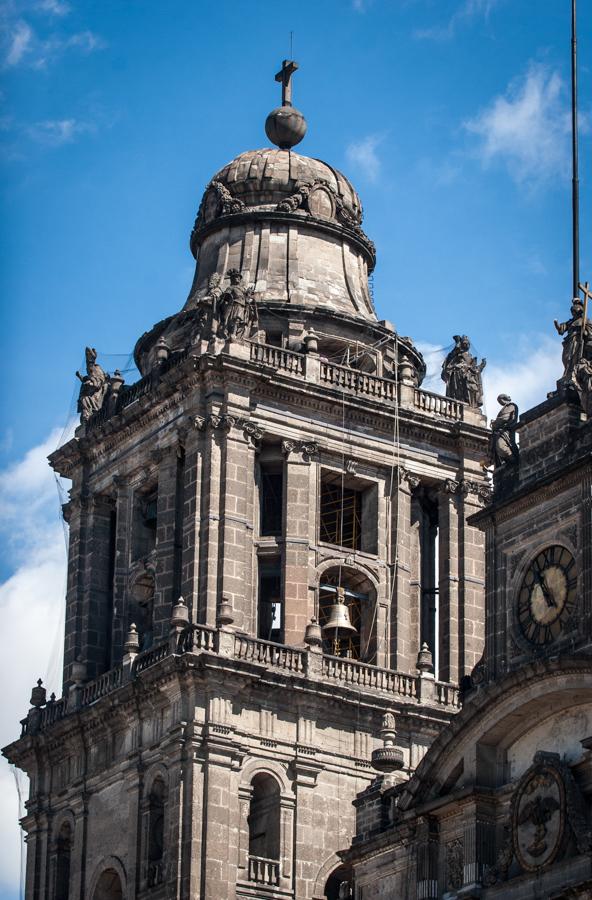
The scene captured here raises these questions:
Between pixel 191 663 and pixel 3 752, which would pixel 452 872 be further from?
pixel 3 752

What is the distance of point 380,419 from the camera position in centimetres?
8056

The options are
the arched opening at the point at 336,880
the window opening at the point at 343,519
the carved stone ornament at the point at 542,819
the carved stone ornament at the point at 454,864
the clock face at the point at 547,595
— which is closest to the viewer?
the carved stone ornament at the point at 542,819

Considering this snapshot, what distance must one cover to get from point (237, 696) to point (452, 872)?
12439mm

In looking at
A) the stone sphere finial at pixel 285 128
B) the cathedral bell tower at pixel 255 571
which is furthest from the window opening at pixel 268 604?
the stone sphere finial at pixel 285 128

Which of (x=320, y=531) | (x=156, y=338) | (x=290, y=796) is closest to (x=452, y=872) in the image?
(x=290, y=796)

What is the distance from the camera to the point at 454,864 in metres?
63.1

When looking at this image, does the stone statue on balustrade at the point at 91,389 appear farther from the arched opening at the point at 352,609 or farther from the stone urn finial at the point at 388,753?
the stone urn finial at the point at 388,753

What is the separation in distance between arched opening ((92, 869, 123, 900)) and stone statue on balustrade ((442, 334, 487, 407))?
16659 mm

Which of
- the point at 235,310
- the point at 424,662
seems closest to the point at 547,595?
the point at 424,662

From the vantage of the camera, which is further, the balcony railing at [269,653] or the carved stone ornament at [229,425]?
the carved stone ornament at [229,425]

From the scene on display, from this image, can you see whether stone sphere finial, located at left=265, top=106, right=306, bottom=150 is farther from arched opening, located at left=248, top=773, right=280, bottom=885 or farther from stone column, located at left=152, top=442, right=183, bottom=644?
arched opening, located at left=248, top=773, right=280, bottom=885

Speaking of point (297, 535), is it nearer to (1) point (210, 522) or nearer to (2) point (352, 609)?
(1) point (210, 522)

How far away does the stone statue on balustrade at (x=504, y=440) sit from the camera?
64.5 meters

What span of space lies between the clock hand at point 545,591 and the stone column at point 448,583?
15.9 meters
